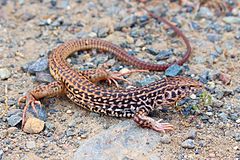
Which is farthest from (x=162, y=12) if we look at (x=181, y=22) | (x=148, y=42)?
(x=148, y=42)

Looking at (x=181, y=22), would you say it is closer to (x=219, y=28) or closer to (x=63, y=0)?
(x=219, y=28)

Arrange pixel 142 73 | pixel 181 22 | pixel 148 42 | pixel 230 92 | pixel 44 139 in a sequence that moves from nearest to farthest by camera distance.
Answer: pixel 44 139 → pixel 230 92 → pixel 142 73 → pixel 148 42 → pixel 181 22

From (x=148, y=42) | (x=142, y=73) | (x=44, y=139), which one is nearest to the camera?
(x=44, y=139)

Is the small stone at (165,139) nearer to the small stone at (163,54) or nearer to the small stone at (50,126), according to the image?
the small stone at (50,126)

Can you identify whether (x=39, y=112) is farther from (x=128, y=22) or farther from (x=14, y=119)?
(x=128, y=22)

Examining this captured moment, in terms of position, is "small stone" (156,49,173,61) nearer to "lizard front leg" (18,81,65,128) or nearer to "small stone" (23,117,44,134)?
"lizard front leg" (18,81,65,128)

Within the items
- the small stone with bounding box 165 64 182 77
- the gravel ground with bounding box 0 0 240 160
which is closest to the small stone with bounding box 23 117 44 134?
the gravel ground with bounding box 0 0 240 160

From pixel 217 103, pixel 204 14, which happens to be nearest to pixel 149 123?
pixel 217 103
